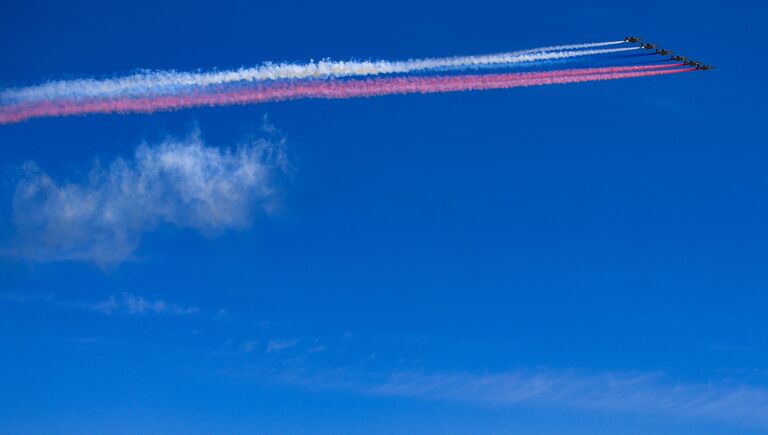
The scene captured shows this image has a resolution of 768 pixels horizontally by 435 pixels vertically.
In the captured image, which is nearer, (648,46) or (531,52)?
(531,52)

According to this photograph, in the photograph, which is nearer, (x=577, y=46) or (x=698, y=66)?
(x=577, y=46)

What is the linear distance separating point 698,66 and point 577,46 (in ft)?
89.5

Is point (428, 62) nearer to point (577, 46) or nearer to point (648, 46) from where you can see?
point (577, 46)

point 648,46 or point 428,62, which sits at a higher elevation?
point 648,46

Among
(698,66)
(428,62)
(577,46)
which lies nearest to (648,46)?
(698,66)

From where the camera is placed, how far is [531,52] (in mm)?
75500

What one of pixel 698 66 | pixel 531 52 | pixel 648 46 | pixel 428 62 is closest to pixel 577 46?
pixel 531 52

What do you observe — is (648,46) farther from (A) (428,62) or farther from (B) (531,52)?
(A) (428,62)

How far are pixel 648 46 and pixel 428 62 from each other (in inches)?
1322

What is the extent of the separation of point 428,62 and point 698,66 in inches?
1590

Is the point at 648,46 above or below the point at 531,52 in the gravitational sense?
above

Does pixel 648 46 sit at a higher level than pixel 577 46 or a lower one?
higher

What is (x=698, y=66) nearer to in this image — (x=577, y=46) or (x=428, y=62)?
(x=577, y=46)

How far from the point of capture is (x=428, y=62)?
73.4m
